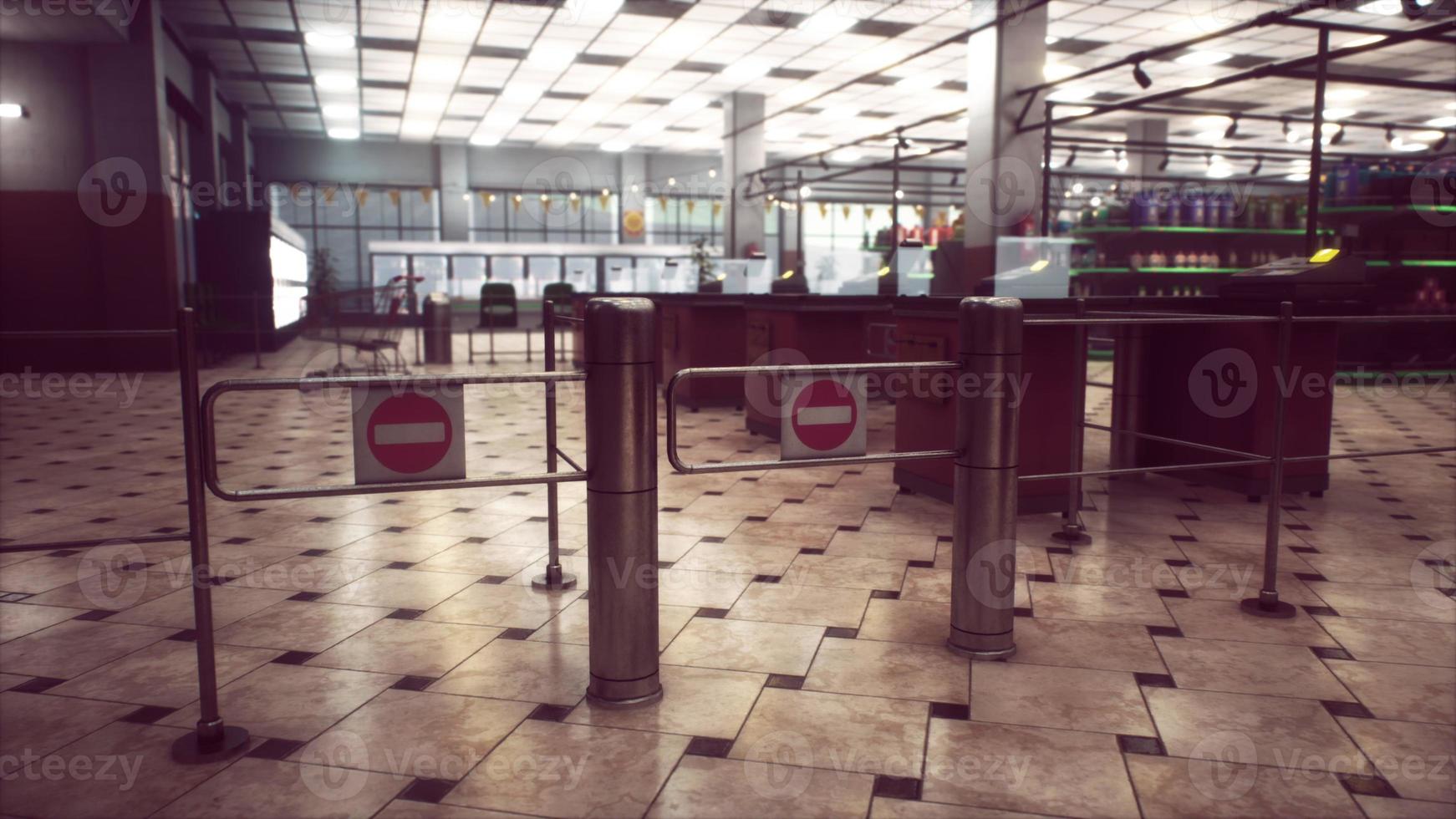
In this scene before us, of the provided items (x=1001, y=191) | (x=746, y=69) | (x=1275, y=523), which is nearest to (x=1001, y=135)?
(x=1001, y=191)

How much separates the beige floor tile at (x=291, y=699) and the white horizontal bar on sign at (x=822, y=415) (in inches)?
44.7

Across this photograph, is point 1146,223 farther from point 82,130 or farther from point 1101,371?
point 82,130

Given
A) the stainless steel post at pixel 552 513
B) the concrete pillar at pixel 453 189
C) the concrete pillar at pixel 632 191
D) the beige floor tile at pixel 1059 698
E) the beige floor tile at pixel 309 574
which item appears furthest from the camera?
the concrete pillar at pixel 632 191

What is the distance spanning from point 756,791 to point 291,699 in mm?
1100

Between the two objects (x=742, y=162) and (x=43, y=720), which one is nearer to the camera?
(x=43, y=720)

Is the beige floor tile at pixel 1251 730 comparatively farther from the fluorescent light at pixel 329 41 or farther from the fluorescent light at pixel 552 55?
the fluorescent light at pixel 329 41

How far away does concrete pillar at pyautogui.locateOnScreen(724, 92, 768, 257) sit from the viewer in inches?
542

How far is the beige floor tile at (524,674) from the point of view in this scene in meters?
2.13

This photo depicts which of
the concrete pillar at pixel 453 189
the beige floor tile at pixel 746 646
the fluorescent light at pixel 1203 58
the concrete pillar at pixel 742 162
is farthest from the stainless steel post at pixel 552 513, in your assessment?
the concrete pillar at pixel 453 189

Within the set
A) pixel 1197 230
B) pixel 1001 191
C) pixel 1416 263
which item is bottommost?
pixel 1416 263

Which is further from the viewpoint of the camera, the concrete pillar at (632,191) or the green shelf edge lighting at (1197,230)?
the concrete pillar at (632,191)

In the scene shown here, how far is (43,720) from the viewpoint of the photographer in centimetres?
200

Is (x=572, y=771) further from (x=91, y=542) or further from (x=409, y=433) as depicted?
(x=91, y=542)

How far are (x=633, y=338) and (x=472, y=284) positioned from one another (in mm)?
18847
